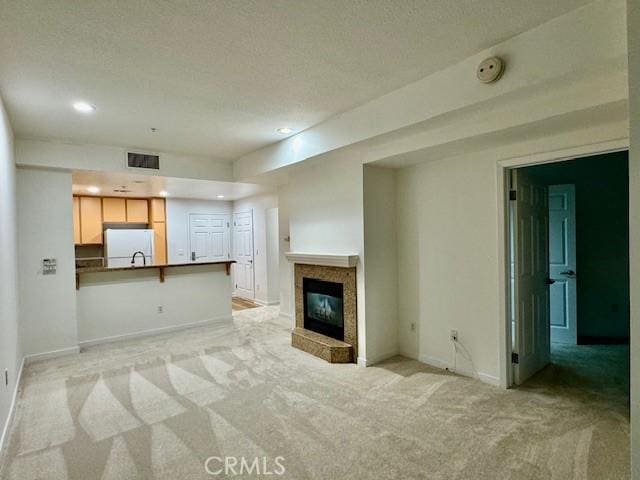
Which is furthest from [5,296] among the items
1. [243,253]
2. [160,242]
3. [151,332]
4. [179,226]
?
[243,253]

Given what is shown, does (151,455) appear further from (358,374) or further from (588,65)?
(588,65)

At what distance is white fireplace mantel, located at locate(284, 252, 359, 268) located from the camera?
3766 mm

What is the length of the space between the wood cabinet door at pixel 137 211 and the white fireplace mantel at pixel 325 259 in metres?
4.35

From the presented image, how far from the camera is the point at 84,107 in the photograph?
311cm

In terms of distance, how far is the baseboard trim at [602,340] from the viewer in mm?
4273

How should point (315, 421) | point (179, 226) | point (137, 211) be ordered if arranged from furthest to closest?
point (179, 226)
point (137, 211)
point (315, 421)

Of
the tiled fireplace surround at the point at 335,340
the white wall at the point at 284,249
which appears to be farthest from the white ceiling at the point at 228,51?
the white wall at the point at 284,249

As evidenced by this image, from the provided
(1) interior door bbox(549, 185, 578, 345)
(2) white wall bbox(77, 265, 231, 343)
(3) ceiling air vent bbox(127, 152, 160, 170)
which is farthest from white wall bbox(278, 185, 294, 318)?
(1) interior door bbox(549, 185, 578, 345)

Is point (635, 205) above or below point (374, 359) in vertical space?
above

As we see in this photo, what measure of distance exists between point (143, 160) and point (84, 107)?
1594mm

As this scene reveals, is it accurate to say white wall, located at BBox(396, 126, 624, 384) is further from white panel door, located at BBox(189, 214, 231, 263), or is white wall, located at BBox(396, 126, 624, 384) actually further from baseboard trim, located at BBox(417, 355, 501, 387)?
white panel door, located at BBox(189, 214, 231, 263)

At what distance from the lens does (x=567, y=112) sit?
87.0 inches

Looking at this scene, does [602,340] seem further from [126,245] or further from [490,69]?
[126,245]

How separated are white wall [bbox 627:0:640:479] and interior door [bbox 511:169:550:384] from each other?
1784 mm
